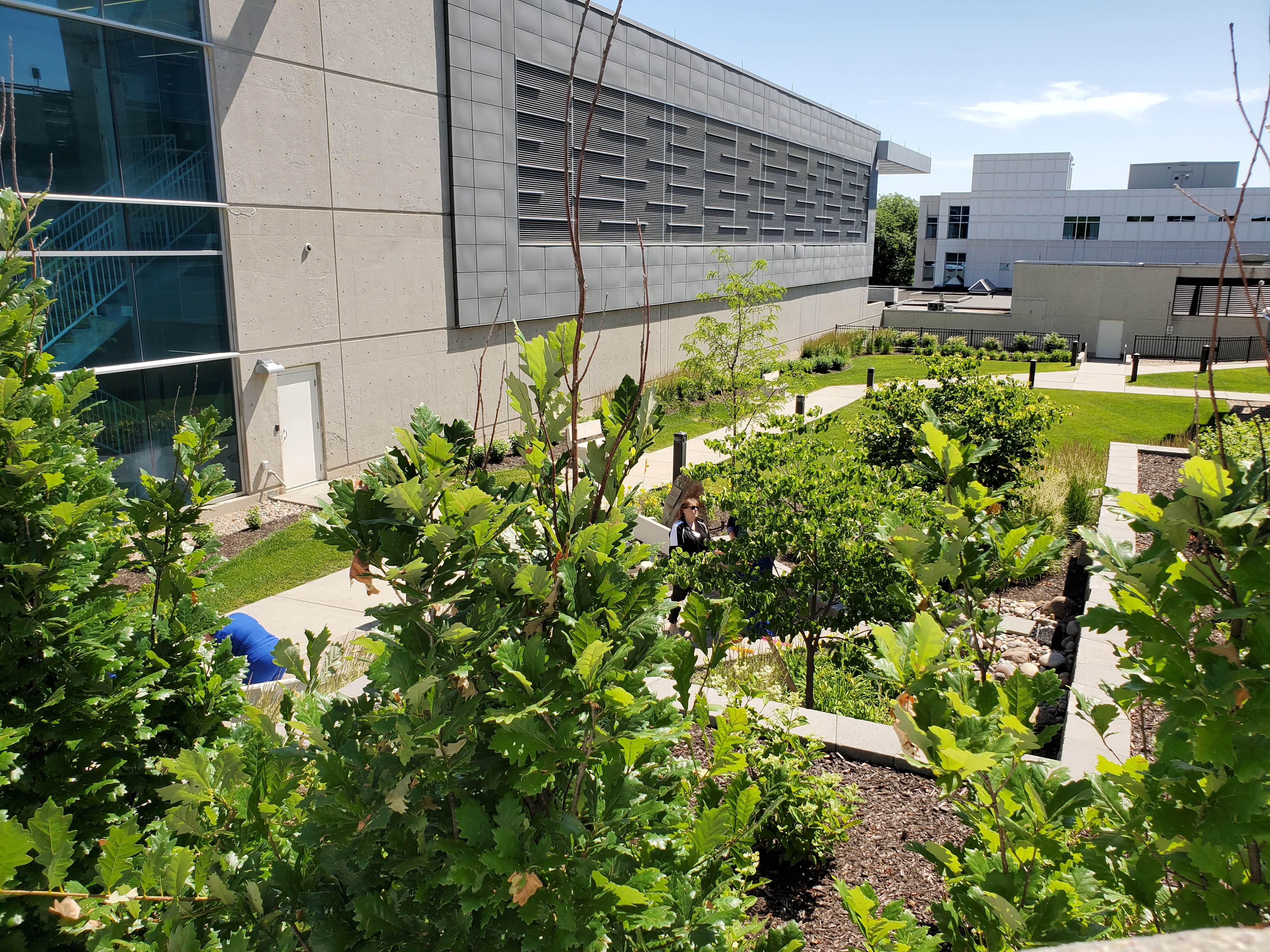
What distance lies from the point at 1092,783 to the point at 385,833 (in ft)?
6.71

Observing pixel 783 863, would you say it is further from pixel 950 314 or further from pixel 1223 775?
pixel 950 314

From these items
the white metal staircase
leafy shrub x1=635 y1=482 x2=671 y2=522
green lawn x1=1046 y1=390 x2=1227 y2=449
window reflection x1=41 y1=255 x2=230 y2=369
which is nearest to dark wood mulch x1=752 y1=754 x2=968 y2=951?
leafy shrub x1=635 y1=482 x2=671 y2=522

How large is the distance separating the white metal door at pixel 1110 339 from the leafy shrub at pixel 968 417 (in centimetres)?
3393

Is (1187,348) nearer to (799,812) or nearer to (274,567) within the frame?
(274,567)

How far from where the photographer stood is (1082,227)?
80062 millimetres

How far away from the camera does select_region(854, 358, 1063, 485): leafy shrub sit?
11.3 meters

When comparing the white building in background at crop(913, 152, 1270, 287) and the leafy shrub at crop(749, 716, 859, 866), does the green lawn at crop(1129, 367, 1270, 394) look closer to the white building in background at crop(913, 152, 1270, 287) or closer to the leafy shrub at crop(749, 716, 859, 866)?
the leafy shrub at crop(749, 716, 859, 866)

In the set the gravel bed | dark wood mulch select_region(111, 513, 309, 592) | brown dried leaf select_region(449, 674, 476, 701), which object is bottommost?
dark wood mulch select_region(111, 513, 309, 592)

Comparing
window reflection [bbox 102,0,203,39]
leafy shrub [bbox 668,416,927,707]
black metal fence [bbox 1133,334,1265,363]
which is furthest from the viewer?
black metal fence [bbox 1133,334,1265,363]

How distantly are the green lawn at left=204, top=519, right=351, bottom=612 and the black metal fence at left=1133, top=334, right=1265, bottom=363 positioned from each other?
36270 millimetres

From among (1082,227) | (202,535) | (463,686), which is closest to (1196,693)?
(463,686)

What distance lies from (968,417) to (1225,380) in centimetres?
2288

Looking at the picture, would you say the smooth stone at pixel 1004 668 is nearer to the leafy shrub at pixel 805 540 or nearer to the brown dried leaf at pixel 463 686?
the leafy shrub at pixel 805 540

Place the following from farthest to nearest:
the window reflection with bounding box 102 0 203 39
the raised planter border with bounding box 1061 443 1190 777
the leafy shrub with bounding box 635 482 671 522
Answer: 1. the leafy shrub with bounding box 635 482 671 522
2. the window reflection with bounding box 102 0 203 39
3. the raised planter border with bounding box 1061 443 1190 777
